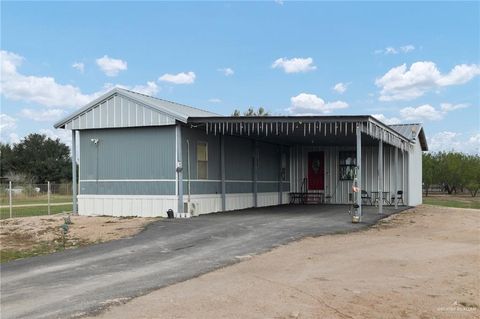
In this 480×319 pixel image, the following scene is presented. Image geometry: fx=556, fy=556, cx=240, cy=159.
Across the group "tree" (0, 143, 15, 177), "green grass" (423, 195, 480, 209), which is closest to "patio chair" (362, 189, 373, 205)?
"green grass" (423, 195, 480, 209)

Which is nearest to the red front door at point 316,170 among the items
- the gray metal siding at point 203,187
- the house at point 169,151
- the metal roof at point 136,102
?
the house at point 169,151

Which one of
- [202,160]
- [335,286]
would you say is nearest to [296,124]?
[202,160]

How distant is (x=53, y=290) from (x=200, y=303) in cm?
230

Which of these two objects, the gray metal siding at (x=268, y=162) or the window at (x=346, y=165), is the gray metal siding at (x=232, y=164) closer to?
the gray metal siding at (x=268, y=162)

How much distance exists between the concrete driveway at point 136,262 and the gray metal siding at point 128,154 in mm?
2157

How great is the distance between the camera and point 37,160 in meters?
58.4

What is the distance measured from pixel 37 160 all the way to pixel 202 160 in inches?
1777

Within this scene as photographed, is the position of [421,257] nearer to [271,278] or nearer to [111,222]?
[271,278]

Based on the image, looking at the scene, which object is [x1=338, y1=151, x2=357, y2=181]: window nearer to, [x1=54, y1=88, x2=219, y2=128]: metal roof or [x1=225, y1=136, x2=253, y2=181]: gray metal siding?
[x1=225, y1=136, x2=253, y2=181]: gray metal siding

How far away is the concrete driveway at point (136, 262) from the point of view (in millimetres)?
7008

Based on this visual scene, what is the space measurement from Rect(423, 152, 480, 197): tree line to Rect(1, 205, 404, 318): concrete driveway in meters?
33.5

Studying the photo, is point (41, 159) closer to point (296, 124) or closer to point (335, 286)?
point (296, 124)

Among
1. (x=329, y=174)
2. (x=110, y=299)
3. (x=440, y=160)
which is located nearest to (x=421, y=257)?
(x=110, y=299)

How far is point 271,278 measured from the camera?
8109 millimetres
